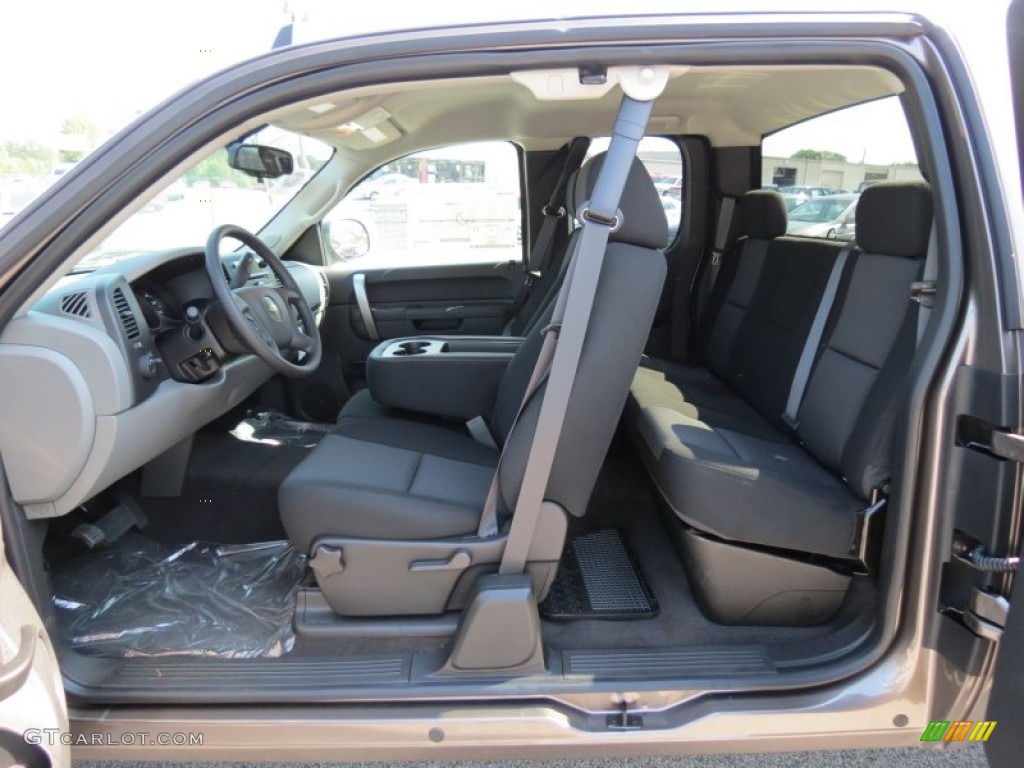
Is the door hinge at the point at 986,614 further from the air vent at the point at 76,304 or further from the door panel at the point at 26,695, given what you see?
the air vent at the point at 76,304

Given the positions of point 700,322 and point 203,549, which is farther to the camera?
point 700,322

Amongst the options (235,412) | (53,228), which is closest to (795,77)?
(53,228)

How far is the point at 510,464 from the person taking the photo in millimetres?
1396

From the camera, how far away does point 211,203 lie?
234 cm

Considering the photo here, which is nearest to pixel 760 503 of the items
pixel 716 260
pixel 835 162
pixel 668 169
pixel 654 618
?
pixel 654 618

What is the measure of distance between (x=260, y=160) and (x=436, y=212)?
3.97 ft

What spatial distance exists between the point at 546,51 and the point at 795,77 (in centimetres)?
126

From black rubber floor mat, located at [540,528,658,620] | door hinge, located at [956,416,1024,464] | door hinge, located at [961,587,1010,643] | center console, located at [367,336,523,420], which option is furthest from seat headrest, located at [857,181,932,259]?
center console, located at [367,336,523,420]

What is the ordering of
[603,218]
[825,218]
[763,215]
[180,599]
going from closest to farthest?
[603,218], [180,599], [825,218], [763,215]

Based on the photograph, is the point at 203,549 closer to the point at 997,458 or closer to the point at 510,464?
the point at 510,464

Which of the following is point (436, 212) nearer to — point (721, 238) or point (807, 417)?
point (721, 238)

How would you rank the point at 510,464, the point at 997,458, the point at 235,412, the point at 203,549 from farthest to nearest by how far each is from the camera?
1. the point at 235,412
2. the point at 203,549
3. the point at 510,464
4. the point at 997,458

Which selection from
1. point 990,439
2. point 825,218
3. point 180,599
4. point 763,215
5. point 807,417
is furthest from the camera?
point 763,215

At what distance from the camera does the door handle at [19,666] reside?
0.99 m
